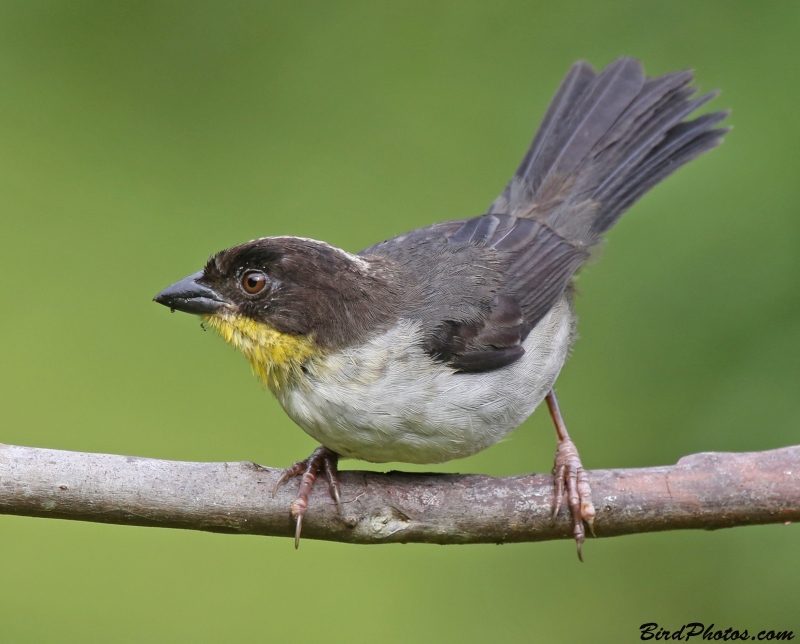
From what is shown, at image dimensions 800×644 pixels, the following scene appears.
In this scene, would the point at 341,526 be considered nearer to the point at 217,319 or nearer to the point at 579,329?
the point at 217,319

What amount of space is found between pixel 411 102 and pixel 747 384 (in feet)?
8.43

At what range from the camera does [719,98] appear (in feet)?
14.4

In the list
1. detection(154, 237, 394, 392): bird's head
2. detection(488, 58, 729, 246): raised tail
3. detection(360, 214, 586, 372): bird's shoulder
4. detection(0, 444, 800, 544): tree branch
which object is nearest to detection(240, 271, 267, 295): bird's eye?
detection(154, 237, 394, 392): bird's head

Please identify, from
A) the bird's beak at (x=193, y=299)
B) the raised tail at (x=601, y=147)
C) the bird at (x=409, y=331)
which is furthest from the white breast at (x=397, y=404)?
the raised tail at (x=601, y=147)

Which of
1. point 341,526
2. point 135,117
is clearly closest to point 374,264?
point 341,526

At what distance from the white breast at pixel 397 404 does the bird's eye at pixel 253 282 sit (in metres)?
0.40

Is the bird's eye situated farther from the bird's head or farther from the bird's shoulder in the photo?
the bird's shoulder

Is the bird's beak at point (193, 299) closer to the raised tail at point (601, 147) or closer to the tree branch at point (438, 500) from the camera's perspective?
the tree branch at point (438, 500)

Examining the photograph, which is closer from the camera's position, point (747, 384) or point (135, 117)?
point (747, 384)

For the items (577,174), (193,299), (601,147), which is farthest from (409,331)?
(601,147)

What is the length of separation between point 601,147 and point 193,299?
251cm

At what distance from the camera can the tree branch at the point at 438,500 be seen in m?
3.19

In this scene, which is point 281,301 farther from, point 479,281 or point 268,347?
point 479,281

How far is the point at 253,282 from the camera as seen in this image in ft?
12.0
